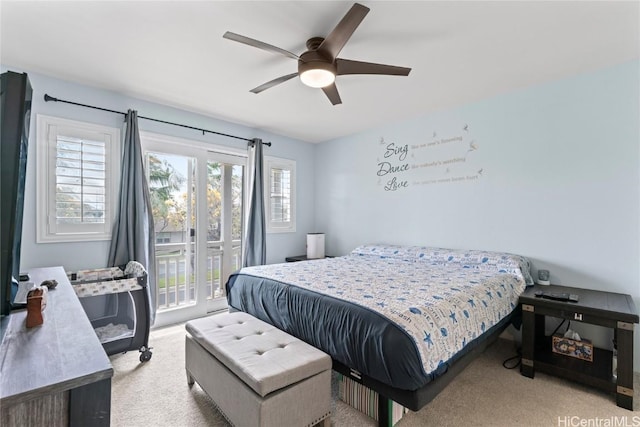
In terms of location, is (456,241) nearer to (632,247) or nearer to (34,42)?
(632,247)

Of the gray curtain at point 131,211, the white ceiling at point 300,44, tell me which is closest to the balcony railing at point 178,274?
the gray curtain at point 131,211

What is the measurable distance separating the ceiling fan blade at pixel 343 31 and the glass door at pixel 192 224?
2.41 metres

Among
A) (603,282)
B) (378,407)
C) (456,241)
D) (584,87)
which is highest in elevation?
(584,87)

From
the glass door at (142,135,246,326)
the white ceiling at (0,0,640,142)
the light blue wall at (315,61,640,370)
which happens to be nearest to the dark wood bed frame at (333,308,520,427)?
the light blue wall at (315,61,640,370)

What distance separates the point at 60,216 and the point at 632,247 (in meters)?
4.96

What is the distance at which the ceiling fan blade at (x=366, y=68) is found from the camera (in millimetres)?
2057

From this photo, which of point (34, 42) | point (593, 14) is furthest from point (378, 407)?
point (34, 42)

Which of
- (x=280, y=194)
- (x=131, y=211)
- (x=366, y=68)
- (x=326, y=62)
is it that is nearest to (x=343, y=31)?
(x=326, y=62)

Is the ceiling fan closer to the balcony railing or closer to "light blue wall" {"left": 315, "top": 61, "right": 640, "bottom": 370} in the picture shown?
"light blue wall" {"left": 315, "top": 61, "right": 640, "bottom": 370}

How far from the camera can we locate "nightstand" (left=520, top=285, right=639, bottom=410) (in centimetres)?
202

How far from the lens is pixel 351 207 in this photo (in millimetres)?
4586

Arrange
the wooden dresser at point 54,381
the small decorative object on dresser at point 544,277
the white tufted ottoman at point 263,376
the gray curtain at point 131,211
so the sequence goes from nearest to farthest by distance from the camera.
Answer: the wooden dresser at point 54,381 → the white tufted ottoman at point 263,376 → the small decorative object on dresser at point 544,277 → the gray curtain at point 131,211

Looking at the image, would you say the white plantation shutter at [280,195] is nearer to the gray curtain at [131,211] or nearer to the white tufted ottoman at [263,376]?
the gray curtain at [131,211]
